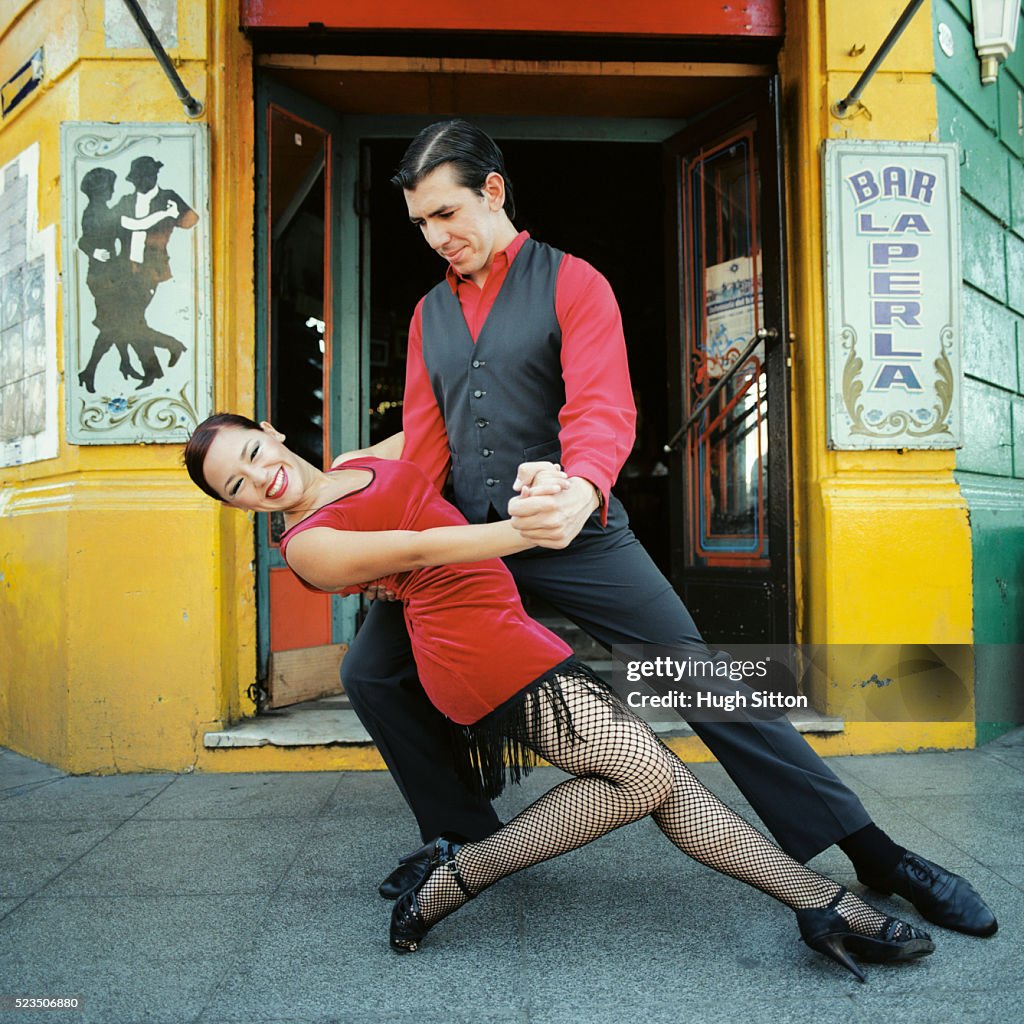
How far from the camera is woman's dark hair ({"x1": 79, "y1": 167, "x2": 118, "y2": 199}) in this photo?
3.86 m

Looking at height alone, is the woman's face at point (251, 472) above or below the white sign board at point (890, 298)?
below

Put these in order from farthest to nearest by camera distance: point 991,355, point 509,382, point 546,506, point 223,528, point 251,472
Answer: point 991,355 → point 223,528 → point 509,382 → point 251,472 → point 546,506

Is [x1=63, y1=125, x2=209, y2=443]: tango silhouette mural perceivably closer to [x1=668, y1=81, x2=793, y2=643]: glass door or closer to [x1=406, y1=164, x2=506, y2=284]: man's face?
[x1=406, y1=164, x2=506, y2=284]: man's face

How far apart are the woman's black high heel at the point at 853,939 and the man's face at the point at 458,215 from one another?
177cm

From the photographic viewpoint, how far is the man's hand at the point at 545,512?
1.71 meters

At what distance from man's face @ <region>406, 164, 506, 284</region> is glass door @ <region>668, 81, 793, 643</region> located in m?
2.19

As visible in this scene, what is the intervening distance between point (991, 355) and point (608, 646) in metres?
3.42

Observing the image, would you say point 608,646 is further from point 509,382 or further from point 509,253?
point 509,253

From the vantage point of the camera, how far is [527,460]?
2.32 metres

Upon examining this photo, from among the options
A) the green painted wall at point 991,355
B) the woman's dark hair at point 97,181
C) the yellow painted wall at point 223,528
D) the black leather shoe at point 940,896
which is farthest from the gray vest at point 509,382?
the green painted wall at point 991,355

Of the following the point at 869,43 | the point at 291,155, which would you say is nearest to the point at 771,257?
the point at 869,43

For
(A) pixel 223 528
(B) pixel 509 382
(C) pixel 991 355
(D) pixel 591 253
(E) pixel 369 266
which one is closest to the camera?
(B) pixel 509 382

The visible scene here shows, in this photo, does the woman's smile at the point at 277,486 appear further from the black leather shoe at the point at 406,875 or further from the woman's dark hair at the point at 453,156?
the black leather shoe at the point at 406,875

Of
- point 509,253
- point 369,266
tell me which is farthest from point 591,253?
point 509,253
